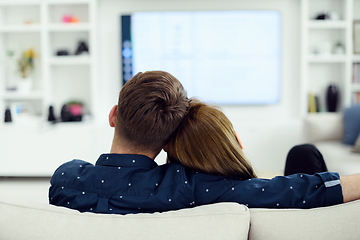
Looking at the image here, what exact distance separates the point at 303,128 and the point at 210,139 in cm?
285

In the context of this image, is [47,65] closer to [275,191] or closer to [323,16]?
[323,16]

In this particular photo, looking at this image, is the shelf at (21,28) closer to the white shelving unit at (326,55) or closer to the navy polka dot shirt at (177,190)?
the white shelving unit at (326,55)

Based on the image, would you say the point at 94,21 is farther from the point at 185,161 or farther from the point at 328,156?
the point at 185,161

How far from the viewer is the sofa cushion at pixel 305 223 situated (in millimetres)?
791

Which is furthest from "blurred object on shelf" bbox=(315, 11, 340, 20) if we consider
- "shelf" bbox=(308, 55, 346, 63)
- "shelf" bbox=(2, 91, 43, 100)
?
"shelf" bbox=(2, 91, 43, 100)

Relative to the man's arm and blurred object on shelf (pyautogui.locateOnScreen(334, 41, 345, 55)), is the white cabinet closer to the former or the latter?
blurred object on shelf (pyautogui.locateOnScreen(334, 41, 345, 55))

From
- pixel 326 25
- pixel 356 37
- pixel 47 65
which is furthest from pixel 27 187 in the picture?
pixel 356 37

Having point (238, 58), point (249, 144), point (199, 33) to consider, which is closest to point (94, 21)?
point (199, 33)

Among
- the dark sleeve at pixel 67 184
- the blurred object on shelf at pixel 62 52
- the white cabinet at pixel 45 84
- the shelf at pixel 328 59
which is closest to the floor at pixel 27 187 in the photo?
the white cabinet at pixel 45 84

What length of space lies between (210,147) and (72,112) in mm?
3327

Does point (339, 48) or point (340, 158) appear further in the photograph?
point (339, 48)

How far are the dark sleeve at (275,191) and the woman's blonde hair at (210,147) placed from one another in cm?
3

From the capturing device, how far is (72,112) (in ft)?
13.1

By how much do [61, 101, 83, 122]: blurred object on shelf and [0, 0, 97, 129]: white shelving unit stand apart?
5.7 inches
